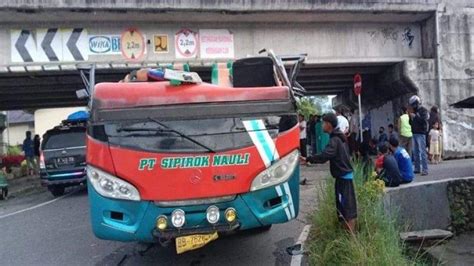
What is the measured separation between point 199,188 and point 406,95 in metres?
13.5

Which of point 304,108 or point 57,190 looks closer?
point 57,190

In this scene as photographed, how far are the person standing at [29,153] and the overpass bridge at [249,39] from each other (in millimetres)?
3721

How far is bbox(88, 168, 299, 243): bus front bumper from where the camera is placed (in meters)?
5.05

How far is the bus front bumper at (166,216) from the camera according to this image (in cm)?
505

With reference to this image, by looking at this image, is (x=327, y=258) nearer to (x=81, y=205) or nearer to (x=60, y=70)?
(x=81, y=205)

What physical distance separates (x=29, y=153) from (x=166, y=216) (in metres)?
18.2

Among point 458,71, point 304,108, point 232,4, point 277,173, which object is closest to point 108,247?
point 277,173

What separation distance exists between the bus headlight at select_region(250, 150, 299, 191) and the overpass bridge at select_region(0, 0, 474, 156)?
31.0 ft

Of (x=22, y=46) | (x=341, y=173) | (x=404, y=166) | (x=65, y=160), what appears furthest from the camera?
(x=22, y=46)

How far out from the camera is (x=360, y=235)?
5.33 meters

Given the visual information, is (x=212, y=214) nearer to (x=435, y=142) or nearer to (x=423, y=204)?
(x=423, y=204)

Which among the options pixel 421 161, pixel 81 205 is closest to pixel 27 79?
pixel 81 205

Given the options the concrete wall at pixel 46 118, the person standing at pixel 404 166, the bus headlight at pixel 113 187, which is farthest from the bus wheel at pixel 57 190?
the concrete wall at pixel 46 118

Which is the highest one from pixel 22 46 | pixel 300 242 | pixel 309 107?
pixel 22 46
